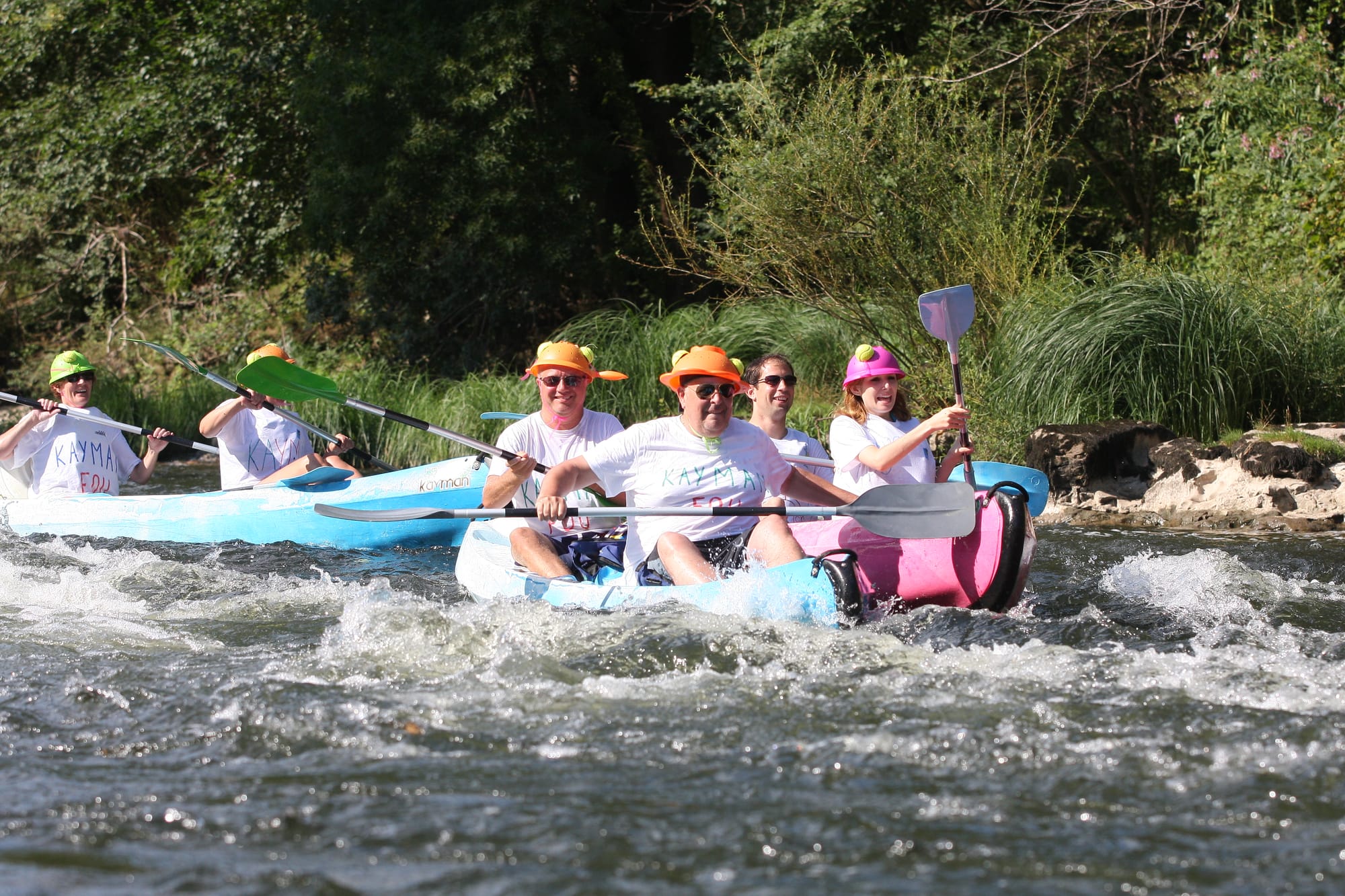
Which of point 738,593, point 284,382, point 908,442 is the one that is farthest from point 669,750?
point 284,382

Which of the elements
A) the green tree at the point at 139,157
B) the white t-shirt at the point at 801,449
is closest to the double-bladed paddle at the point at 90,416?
the white t-shirt at the point at 801,449

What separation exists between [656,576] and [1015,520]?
1.46 metres

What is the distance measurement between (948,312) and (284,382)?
146 inches

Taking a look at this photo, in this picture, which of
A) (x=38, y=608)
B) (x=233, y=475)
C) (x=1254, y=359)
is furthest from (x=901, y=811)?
(x=1254, y=359)

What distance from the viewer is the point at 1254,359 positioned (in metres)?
10.4

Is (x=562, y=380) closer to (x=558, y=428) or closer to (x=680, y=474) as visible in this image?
(x=558, y=428)

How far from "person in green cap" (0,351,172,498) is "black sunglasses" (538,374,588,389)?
137 inches

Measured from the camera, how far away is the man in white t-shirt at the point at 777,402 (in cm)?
675

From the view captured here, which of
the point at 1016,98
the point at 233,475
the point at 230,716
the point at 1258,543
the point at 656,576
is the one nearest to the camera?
the point at 230,716

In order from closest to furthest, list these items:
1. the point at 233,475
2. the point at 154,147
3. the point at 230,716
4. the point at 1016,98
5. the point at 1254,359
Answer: the point at 230,716, the point at 233,475, the point at 1254,359, the point at 1016,98, the point at 154,147

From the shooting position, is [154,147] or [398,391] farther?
[154,147]

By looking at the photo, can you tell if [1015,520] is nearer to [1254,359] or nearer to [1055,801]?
[1055,801]

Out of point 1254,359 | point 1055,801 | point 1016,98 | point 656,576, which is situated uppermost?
point 1016,98

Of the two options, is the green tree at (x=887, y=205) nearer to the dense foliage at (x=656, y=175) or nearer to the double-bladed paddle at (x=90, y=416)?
the dense foliage at (x=656, y=175)
